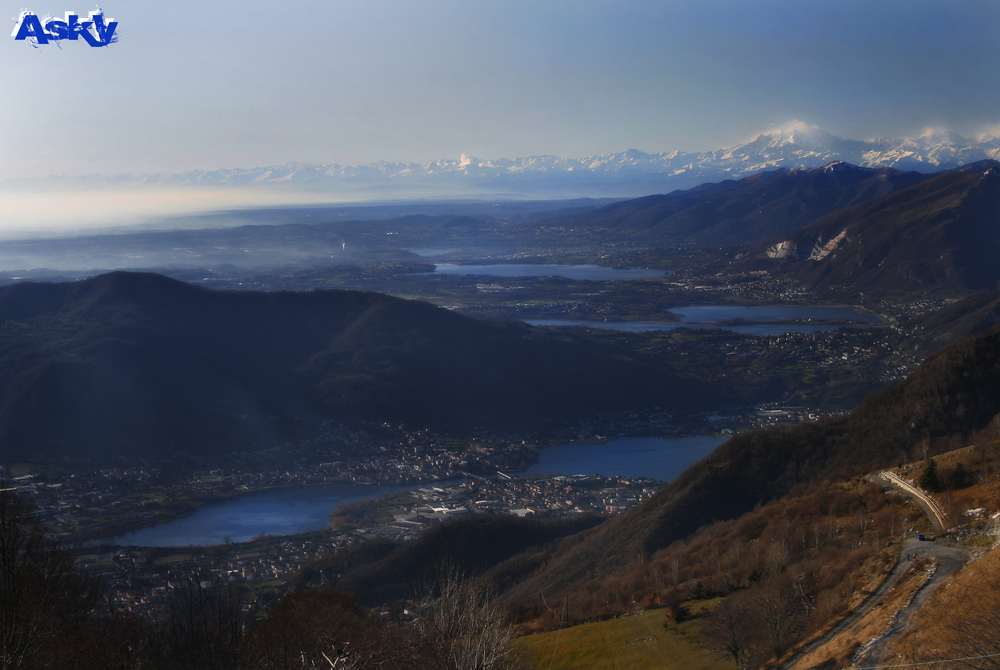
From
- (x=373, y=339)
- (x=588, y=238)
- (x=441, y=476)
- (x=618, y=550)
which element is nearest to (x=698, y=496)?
(x=618, y=550)

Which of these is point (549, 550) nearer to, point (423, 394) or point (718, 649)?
point (718, 649)

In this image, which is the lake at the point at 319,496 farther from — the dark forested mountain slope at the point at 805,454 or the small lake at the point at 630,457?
the dark forested mountain slope at the point at 805,454

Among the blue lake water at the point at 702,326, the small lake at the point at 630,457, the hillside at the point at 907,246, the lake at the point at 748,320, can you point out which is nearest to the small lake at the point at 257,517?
the small lake at the point at 630,457

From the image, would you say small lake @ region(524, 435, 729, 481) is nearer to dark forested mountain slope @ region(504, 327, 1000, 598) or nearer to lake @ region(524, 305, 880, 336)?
dark forested mountain slope @ region(504, 327, 1000, 598)

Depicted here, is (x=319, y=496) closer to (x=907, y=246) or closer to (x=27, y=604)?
(x=27, y=604)

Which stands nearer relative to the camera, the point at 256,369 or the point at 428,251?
the point at 256,369

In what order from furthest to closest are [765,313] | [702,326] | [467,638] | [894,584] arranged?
[765,313] → [702,326] → [894,584] → [467,638]

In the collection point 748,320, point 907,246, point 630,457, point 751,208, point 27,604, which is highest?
point 751,208

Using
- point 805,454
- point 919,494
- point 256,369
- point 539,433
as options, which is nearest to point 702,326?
point 539,433
